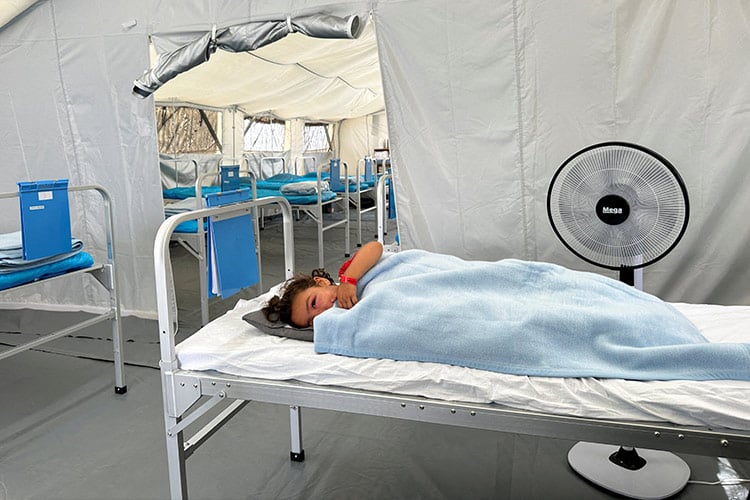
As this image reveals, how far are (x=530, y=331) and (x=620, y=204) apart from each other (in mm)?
724

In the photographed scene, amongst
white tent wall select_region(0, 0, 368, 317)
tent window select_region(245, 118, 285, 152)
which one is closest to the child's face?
white tent wall select_region(0, 0, 368, 317)

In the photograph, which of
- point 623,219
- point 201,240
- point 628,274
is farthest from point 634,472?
point 201,240

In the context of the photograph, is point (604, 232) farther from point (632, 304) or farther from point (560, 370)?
point (560, 370)

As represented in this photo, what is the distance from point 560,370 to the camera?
1.45 meters

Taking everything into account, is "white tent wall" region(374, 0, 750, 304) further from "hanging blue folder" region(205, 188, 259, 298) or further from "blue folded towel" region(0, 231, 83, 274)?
"blue folded towel" region(0, 231, 83, 274)

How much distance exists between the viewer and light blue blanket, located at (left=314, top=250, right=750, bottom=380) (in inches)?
55.8

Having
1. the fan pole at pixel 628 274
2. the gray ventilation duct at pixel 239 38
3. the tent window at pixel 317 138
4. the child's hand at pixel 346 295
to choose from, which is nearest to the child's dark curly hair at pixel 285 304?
the child's hand at pixel 346 295

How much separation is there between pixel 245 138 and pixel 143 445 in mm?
6162

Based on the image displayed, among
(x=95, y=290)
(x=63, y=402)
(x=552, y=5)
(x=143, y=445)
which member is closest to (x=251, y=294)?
(x=95, y=290)

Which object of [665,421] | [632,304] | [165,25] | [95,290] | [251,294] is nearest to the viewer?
[665,421]

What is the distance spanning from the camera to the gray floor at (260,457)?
6.78ft

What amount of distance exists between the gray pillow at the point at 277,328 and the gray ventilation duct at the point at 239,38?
6.00 ft

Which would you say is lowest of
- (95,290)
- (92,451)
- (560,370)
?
(92,451)

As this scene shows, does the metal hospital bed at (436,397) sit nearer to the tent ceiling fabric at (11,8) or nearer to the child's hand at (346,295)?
the child's hand at (346,295)
